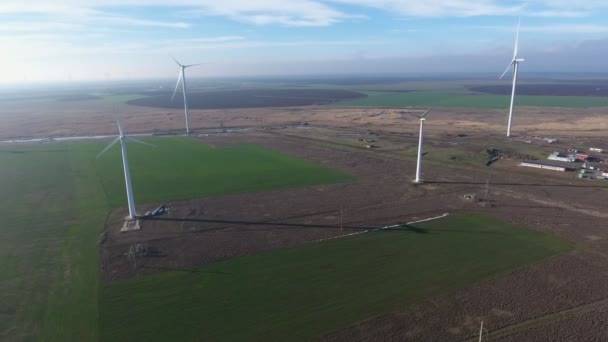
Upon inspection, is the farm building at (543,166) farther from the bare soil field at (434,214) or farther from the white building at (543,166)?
the bare soil field at (434,214)

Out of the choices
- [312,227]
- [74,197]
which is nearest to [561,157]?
[312,227]

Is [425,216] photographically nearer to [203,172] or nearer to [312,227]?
[312,227]

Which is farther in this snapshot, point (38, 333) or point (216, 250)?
point (216, 250)

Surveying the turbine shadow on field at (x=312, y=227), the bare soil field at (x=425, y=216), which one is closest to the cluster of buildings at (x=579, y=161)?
the bare soil field at (x=425, y=216)

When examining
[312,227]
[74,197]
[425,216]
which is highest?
[74,197]

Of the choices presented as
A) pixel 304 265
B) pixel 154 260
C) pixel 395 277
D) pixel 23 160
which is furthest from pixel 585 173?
pixel 23 160

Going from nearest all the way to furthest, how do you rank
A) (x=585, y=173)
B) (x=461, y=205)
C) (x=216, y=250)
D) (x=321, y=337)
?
(x=321, y=337) → (x=216, y=250) → (x=461, y=205) → (x=585, y=173)

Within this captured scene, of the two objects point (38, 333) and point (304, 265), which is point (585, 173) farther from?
point (38, 333)
